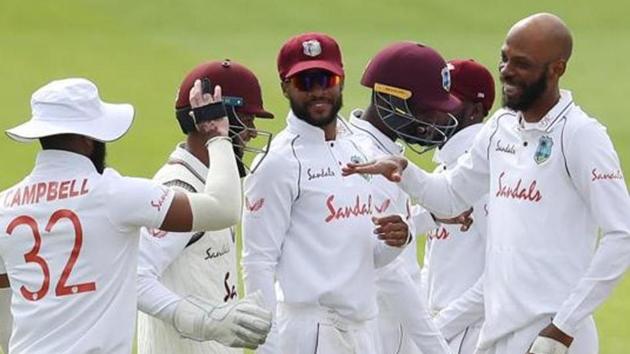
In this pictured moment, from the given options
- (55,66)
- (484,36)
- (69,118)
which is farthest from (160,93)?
(69,118)

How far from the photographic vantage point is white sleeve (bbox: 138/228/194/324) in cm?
602

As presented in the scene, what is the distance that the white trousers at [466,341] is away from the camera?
300 inches

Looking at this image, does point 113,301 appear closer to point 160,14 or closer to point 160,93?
point 160,93

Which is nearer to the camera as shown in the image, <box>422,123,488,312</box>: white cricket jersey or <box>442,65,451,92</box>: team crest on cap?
<box>442,65,451,92</box>: team crest on cap

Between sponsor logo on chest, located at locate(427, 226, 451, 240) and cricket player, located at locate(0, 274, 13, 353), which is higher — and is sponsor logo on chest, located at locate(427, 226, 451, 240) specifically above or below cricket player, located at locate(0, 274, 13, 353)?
below

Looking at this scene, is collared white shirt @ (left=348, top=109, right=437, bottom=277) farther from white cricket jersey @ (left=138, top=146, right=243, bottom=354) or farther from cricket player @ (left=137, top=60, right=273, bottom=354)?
white cricket jersey @ (left=138, top=146, right=243, bottom=354)

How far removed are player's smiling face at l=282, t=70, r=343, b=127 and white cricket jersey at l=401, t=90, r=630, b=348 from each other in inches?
28.6

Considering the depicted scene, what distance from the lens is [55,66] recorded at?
843 inches

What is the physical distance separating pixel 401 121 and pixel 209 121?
1649 mm

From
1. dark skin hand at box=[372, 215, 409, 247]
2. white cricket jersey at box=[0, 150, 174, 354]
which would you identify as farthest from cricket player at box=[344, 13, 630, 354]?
white cricket jersey at box=[0, 150, 174, 354]

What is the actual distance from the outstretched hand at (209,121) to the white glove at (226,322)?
23.8 inches

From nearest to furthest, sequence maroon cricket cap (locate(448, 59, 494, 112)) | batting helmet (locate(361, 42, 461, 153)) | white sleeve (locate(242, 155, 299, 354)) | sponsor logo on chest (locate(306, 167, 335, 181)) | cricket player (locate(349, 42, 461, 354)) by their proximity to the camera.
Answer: white sleeve (locate(242, 155, 299, 354)), sponsor logo on chest (locate(306, 167, 335, 181)), cricket player (locate(349, 42, 461, 354)), batting helmet (locate(361, 42, 461, 153)), maroon cricket cap (locate(448, 59, 494, 112))

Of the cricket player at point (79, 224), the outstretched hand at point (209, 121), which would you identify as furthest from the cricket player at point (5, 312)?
the outstretched hand at point (209, 121)

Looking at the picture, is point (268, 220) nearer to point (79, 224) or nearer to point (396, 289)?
point (396, 289)
